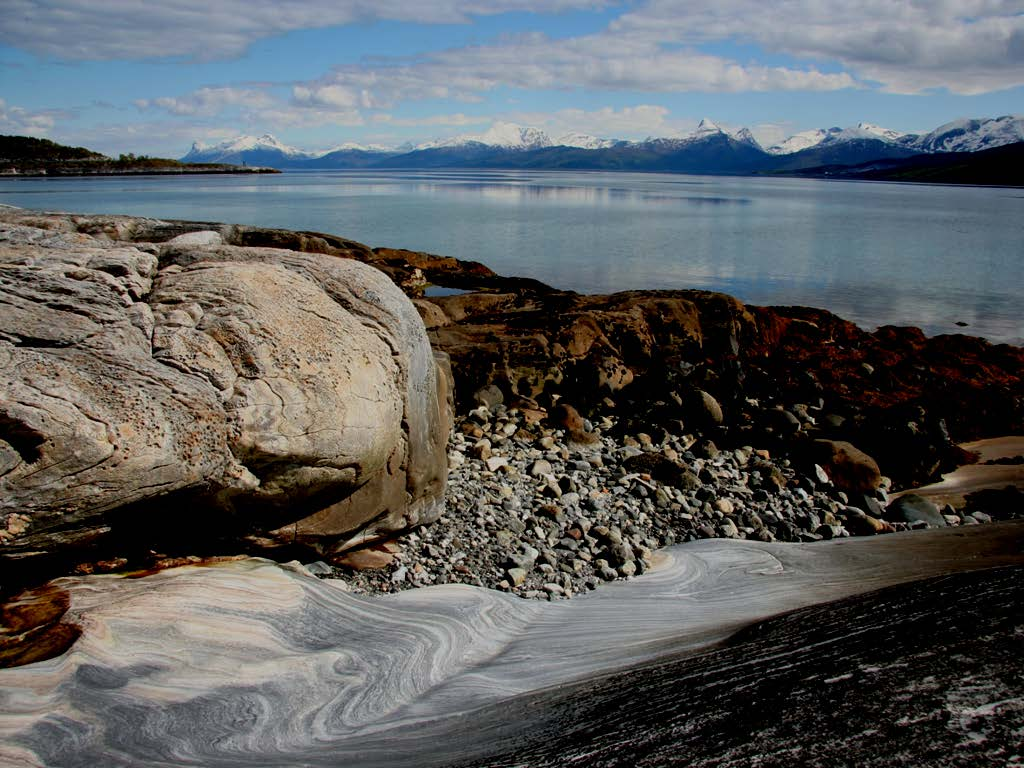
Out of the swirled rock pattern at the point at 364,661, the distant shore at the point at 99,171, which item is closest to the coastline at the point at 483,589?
the swirled rock pattern at the point at 364,661

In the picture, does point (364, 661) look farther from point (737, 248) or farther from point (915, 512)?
point (737, 248)

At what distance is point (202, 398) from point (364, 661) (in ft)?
7.36

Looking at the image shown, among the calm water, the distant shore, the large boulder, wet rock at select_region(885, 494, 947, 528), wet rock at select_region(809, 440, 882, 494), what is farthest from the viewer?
the distant shore

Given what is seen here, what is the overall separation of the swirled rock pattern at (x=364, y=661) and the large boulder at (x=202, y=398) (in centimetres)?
50

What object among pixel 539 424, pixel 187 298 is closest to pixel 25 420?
pixel 187 298

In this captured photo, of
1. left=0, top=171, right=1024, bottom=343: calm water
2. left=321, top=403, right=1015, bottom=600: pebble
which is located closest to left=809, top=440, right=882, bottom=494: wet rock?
left=321, top=403, right=1015, bottom=600: pebble

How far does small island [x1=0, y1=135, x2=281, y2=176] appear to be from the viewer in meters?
105

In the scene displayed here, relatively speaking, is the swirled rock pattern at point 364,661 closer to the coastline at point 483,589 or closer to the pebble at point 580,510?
the coastline at point 483,589

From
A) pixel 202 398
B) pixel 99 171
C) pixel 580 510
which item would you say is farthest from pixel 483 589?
pixel 99 171

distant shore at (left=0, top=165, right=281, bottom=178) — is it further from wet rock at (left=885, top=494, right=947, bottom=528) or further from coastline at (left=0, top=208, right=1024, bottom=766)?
wet rock at (left=885, top=494, right=947, bottom=528)

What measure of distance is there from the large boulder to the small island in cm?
12051

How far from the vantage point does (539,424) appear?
10352 millimetres

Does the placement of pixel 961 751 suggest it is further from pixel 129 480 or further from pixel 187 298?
pixel 187 298

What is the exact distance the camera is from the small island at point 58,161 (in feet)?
345
